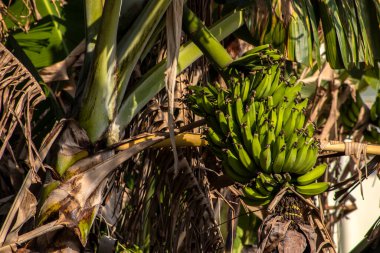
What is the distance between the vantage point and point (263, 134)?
1997mm

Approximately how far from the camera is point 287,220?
6.15 ft

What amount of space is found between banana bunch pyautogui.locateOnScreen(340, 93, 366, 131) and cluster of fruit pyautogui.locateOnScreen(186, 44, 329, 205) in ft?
5.31

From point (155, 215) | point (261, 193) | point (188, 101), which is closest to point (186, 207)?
point (155, 215)

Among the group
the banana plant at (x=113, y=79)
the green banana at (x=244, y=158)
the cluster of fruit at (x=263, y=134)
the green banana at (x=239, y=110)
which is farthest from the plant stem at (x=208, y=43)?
the green banana at (x=244, y=158)

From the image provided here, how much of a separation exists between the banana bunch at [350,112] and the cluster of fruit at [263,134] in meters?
1.62

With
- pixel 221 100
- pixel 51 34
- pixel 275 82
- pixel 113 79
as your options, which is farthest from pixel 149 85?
pixel 51 34

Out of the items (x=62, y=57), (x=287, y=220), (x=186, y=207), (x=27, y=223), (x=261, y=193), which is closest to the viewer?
(x=287, y=220)

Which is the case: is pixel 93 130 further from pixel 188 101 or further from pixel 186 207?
pixel 186 207

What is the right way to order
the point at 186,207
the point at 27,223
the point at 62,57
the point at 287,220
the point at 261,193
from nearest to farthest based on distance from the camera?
the point at 287,220 < the point at 261,193 < the point at 27,223 < the point at 186,207 < the point at 62,57

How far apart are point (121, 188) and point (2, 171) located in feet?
2.19

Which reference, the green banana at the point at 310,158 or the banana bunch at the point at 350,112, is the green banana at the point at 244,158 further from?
the banana bunch at the point at 350,112

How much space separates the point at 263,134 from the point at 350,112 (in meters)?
1.87

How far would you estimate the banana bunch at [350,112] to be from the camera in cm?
373

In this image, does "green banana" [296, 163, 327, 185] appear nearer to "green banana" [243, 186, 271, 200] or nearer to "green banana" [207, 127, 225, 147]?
"green banana" [243, 186, 271, 200]
